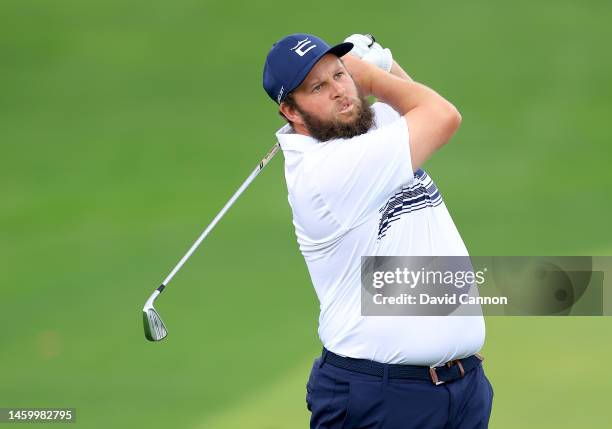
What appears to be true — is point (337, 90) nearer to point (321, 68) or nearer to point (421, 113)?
point (321, 68)

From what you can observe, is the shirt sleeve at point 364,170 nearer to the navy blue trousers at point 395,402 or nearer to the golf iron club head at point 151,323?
the navy blue trousers at point 395,402

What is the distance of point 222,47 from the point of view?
1152cm

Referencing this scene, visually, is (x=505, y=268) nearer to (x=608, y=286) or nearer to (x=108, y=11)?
(x=608, y=286)

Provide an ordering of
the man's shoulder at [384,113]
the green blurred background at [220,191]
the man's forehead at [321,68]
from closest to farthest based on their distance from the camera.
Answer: the man's forehead at [321,68], the man's shoulder at [384,113], the green blurred background at [220,191]

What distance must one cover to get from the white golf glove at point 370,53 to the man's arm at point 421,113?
1.19 ft

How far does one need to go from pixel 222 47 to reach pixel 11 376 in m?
5.12

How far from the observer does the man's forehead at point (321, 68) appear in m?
4.23

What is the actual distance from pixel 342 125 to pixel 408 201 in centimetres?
36

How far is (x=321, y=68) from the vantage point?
4.24 m

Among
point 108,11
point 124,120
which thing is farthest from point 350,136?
point 108,11

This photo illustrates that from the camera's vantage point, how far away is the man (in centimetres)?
404

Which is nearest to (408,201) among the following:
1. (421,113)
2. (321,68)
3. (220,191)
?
(421,113)

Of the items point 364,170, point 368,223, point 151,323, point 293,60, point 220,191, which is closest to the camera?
point 364,170

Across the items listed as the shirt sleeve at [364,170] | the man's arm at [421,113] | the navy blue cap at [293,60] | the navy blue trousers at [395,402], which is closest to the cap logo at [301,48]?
the navy blue cap at [293,60]
